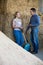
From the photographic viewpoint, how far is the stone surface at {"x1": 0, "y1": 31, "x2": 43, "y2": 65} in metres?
2.67

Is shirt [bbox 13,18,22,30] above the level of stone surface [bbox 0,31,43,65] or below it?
below

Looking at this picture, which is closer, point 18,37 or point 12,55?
point 12,55

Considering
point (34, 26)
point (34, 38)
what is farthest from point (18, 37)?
point (34, 26)

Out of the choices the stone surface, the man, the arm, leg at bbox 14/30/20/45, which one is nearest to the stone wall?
leg at bbox 14/30/20/45

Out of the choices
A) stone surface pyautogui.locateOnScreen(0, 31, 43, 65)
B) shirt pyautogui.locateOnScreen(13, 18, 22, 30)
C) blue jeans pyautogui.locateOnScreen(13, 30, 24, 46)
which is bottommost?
Answer: blue jeans pyautogui.locateOnScreen(13, 30, 24, 46)

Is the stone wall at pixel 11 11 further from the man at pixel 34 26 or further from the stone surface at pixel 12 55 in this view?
the stone surface at pixel 12 55

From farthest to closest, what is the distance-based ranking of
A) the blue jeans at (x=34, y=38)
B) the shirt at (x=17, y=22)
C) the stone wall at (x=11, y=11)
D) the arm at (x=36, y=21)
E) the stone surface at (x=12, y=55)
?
the stone wall at (x=11, y=11), the shirt at (x=17, y=22), the blue jeans at (x=34, y=38), the arm at (x=36, y=21), the stone surface at (x=12, y=55)

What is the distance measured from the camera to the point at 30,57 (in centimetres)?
284

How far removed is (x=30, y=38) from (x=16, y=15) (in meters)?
0.90

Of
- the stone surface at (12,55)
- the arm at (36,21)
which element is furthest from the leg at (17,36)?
the stone surface at (12,55)

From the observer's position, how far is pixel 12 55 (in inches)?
108

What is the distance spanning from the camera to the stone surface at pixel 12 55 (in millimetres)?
2666

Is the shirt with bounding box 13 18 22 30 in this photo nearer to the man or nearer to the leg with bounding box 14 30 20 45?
the leg with bounding box 14 30 20 45

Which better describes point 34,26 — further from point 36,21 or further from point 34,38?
point 34,38
